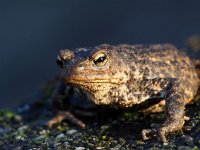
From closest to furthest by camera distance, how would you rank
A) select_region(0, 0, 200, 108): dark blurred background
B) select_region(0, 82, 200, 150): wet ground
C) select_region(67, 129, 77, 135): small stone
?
select_region(0, 82, 200, 150): wet ground → select_region(67, 129, 77, 135): small stone → select_region(0, 0, 200, 108): dark blurred background

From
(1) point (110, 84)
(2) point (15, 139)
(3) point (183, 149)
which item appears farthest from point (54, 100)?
(3) point (183, 149)

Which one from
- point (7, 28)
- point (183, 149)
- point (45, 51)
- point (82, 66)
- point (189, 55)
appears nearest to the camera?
point (183, 149)

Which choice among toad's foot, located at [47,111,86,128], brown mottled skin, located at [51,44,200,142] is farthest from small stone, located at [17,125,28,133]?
brown mottled skin, located at [51,44,200,142]

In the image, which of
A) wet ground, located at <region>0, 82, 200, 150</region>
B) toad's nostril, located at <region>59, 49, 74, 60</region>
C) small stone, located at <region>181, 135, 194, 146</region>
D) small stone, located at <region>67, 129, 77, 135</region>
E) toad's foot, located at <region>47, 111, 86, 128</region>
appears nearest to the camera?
small stone, located at <region>181, 135, 194, 146</region>

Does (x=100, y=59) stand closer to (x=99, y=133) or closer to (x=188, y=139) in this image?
(x=99, y=133)

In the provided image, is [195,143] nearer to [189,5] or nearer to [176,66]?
[176,66]

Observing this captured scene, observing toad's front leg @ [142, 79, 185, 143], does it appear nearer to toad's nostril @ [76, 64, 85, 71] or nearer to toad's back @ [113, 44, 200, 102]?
toad's back @ [113, 44, 200, 102]
